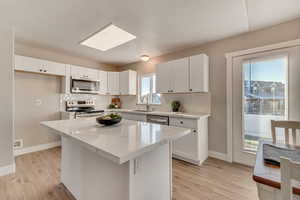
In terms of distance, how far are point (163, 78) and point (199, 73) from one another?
2.84ft

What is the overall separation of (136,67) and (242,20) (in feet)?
9.85

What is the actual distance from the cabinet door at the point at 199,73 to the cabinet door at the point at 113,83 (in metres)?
2.48

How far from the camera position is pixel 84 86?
3.84 metres

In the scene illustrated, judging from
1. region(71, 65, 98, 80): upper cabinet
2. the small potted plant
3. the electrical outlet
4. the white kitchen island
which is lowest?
the electrical outlet

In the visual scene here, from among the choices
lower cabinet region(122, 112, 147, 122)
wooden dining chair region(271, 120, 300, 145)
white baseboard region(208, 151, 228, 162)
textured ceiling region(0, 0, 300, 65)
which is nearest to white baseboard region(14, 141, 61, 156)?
lower cabinet region(122, 112, 147, 122)

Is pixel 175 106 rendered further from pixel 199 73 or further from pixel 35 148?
pixel 35 148

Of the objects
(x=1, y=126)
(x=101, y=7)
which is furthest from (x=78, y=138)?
(x=1, y=126)

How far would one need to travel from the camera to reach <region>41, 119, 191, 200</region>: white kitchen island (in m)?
1.00

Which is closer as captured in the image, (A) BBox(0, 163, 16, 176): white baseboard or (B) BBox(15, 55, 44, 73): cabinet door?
(A) BBox(0, 163, 16, 176): white baseboard

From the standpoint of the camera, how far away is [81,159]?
154 cm

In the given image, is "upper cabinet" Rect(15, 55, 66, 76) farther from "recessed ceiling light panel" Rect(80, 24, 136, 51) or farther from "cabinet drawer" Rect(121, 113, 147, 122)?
"cabinet drawer" Rect(121, 113, 147, 122)

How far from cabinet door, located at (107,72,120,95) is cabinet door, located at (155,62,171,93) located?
1614mm

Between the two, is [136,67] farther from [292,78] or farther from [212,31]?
[292,78]

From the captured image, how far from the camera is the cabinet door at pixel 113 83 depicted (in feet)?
14.7
